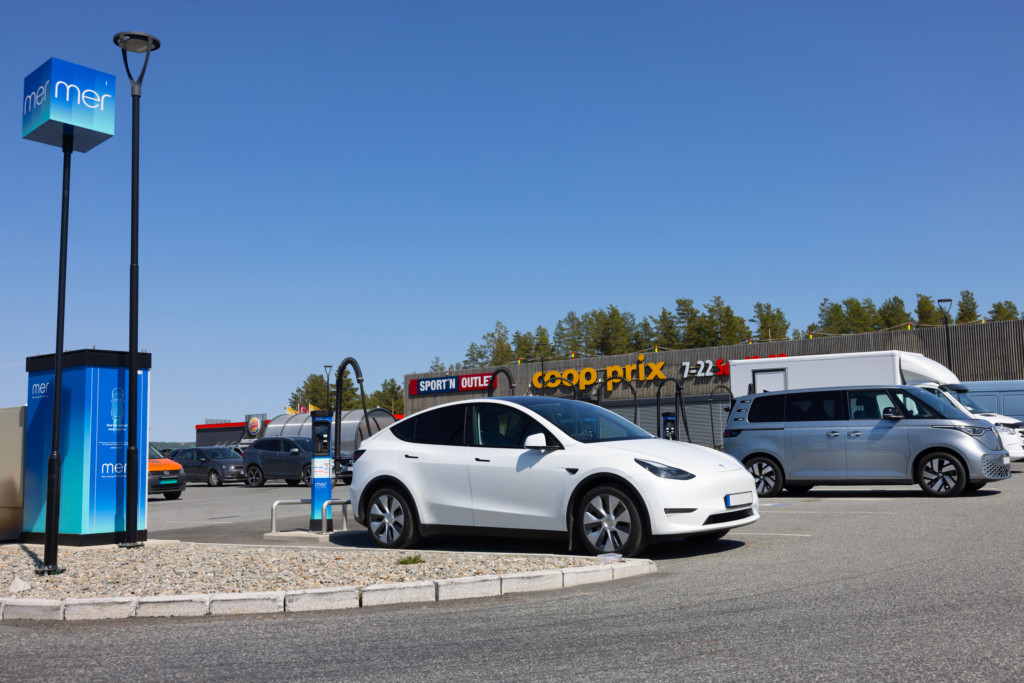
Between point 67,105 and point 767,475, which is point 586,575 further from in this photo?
point 767,475

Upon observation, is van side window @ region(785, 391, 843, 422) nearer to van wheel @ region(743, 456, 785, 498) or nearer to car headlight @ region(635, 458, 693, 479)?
van wheel @ region(743, 456, 785, 498)

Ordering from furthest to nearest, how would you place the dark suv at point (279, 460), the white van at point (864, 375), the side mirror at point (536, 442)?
the dark suv at point (279, 460) → the white van at point (864, 375) → the side mirror at point (536, 442)

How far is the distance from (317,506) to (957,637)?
8919mm

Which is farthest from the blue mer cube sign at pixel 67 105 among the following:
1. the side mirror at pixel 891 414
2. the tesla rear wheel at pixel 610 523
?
the side mirror at pixel 891 414

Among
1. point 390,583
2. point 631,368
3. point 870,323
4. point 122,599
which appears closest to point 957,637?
point 390,583

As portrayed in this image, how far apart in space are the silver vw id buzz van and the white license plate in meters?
6.58

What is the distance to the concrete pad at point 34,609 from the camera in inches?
272

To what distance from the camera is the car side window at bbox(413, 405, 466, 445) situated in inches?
391

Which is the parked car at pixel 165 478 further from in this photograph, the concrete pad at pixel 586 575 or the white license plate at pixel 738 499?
the concrete pad at pixel 586 575

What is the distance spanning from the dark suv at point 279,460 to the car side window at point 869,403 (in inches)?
718

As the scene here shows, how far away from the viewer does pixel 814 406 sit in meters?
15.4

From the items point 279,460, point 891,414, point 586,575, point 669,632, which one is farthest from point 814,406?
point 279,460

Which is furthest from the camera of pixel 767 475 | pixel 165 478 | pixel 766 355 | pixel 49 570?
pixel 766 355

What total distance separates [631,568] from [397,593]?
6.89 feet
